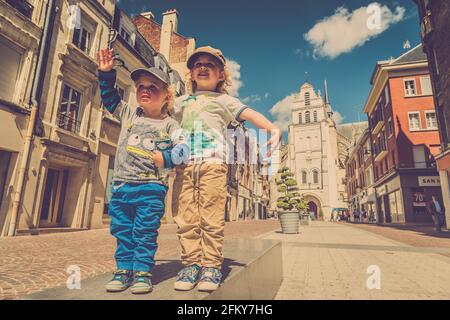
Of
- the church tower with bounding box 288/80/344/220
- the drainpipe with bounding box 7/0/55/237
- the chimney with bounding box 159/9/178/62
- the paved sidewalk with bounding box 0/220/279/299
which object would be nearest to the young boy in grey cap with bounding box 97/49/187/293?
the paved sidewalk with bounding box 0/220/279/299

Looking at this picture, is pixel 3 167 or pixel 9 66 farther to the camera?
pixel 9 66

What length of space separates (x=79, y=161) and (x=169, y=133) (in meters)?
9.73

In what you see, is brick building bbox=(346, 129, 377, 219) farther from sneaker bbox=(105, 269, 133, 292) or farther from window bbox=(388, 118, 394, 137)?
sneaker bbox=(105, 269, 133, 292)

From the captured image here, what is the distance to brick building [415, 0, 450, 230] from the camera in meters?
14.3

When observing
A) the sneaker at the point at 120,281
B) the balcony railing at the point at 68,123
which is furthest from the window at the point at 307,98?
the sneaker at the point at 120,281

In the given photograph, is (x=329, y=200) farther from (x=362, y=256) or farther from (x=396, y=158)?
(x=362, y=256)

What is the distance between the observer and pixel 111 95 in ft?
6.72

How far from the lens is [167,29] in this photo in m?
22.0

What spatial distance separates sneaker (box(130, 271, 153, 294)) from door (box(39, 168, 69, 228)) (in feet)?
31.7

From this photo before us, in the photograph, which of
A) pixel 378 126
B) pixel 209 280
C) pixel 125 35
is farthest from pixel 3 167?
pixel 378 126

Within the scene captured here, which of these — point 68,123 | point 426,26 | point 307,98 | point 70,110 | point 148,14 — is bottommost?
point 68,123

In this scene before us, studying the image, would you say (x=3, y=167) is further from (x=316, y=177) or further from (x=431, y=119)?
(x=316, y=177)

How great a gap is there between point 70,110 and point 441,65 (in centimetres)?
1876
